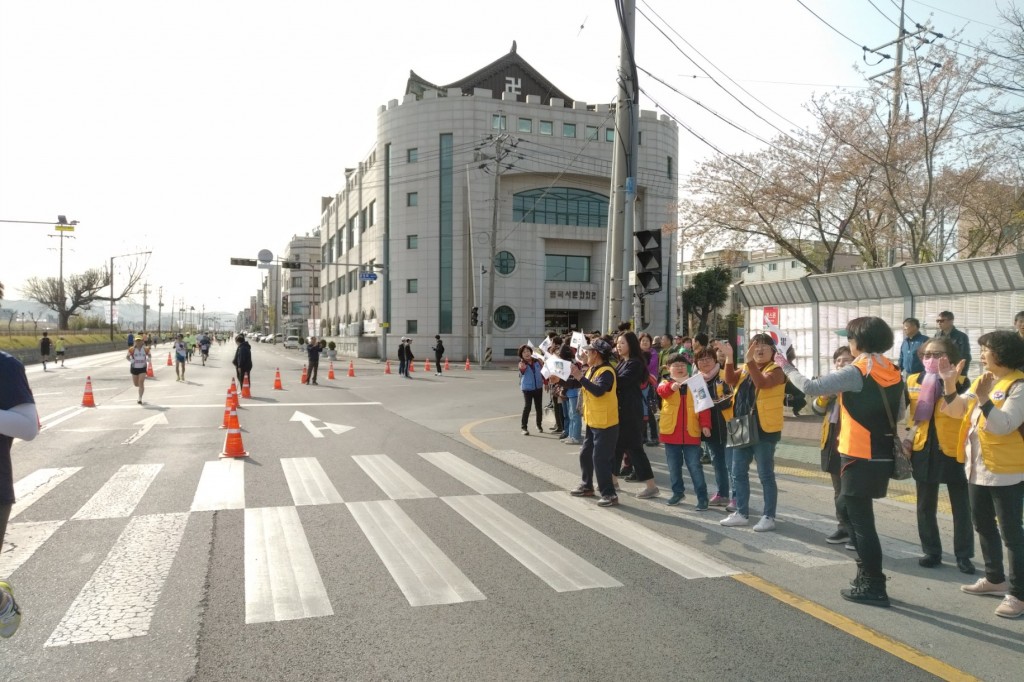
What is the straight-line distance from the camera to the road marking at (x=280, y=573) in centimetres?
427

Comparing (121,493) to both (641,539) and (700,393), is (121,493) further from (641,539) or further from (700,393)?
(700,393)

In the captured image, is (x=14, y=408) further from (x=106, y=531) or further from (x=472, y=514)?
(x=472, y=514)

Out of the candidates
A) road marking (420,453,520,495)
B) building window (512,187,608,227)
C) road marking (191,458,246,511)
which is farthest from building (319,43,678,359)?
road marking (191,458,246,511)

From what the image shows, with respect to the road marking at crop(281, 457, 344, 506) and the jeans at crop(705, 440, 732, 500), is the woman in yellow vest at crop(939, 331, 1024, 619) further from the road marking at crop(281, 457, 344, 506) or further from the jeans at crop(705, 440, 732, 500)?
the road marking at crop(281, 457, 344, 506)

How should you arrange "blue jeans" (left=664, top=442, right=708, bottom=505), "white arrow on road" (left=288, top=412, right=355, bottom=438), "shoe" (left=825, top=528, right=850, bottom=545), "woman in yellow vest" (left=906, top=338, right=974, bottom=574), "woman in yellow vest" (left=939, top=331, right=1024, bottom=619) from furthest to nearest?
"white arrow on road" (left=288, top=412, right=355, bottom=438)
"blue jeans" (left=664, top=442, right=708, bottom=505)
"shoe" (left=825, top=528, right=850, bottom=545)
"woman in yellow vest" (left=906, top=338, right=974, bottom=574)
"woman in yellow vest" (left=939, top=331, right=1024, bottom=619)

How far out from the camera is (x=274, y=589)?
462 centimetres

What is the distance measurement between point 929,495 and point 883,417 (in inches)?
53.6

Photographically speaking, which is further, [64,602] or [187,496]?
[187,496]

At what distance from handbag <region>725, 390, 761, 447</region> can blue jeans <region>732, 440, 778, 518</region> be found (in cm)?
9

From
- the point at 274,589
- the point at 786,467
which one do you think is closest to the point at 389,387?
the point at 786,467

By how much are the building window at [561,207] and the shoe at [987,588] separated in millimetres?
45553

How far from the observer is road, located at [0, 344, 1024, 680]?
11.9 feet

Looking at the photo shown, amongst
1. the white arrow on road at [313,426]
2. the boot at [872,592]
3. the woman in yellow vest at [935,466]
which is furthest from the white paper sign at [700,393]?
the white arrow on road at [313,426]

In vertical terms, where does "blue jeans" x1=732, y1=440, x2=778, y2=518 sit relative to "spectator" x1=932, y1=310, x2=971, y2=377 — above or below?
below
